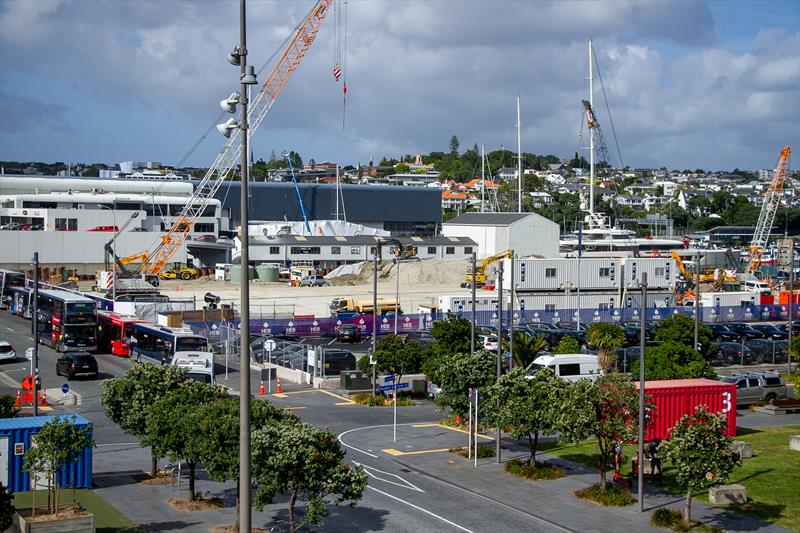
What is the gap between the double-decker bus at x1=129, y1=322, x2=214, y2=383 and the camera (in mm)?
45688

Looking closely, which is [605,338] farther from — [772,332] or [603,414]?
[603,414]

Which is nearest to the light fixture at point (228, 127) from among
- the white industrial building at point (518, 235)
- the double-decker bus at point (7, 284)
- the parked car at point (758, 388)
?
the parked car at point (758, 388)

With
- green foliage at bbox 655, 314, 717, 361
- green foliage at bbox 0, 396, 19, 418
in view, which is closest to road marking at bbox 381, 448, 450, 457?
green foliage at bbox 0, 396, 19, 418

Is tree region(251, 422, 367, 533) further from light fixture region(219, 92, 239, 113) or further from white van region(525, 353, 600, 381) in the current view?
white van region(525, 353, 600, 381)

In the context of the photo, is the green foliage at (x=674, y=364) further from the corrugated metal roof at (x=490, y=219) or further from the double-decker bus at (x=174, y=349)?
the corrugated metal roof at (x=490, y=219)

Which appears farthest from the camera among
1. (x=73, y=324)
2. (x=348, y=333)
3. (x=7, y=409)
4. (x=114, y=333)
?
(x=348, y=333)

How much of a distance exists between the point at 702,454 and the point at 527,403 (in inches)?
258

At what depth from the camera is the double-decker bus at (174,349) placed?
150 feet

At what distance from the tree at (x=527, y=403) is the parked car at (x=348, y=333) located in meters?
34.1

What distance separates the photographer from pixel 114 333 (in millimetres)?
58094

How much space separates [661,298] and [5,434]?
67341mm

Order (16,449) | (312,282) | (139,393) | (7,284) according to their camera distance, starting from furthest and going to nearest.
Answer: (312,282) < (7,284) < (139,393) < (16,449)

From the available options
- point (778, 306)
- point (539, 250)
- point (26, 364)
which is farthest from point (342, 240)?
point (26, 364)

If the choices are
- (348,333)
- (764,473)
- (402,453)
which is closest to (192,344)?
(348,333)
